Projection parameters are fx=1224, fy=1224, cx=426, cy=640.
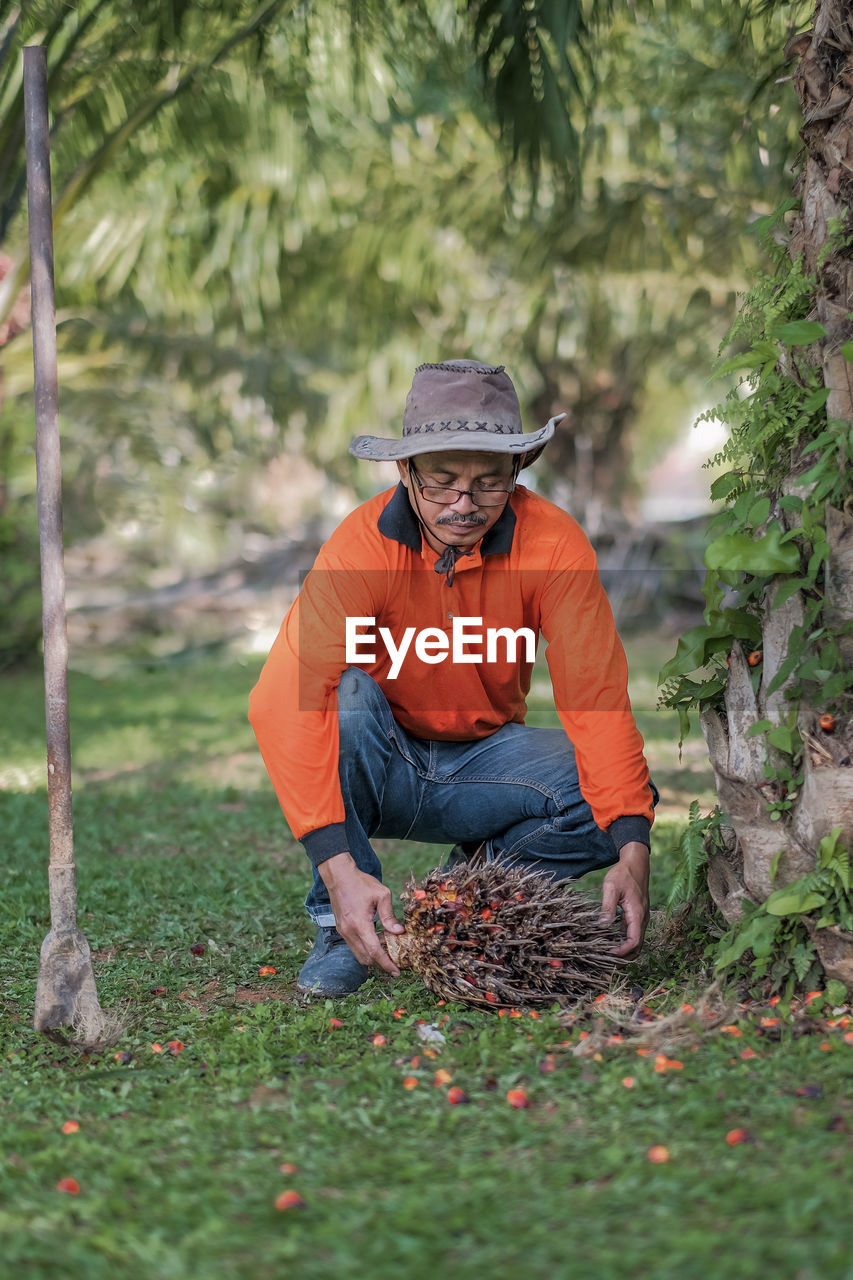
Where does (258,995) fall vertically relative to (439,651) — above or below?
below

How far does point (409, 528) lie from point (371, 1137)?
1.69m

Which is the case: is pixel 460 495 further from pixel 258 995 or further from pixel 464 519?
pixel 258 995

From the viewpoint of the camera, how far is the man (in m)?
3.29

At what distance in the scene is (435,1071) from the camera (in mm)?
2768

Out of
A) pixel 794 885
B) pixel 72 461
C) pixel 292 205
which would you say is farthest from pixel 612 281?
pixel 794 885

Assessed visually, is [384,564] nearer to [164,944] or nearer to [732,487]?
[732,487]

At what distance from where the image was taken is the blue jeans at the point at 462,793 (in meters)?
3.48

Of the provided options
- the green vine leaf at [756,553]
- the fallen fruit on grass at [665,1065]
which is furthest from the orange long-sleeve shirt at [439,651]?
the fallen fruit on grass at [665,1065]

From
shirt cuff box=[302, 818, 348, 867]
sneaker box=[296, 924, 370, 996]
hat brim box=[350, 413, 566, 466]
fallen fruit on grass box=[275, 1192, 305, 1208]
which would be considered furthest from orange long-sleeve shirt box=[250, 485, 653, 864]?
fallen fruit on grass box=[275, 1192, 305, 1208]

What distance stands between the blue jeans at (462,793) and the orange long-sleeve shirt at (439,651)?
0.27 ft

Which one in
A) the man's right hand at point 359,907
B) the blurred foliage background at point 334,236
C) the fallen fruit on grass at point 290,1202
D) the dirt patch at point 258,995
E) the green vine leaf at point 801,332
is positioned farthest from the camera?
the blurred foliage background at point 334,236

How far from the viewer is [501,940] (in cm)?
300

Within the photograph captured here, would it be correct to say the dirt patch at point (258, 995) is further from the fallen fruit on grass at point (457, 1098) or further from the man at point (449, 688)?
the fallen fruit on grass at point (457, 1098)

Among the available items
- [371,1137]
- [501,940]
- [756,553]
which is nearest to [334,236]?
[756,553]
